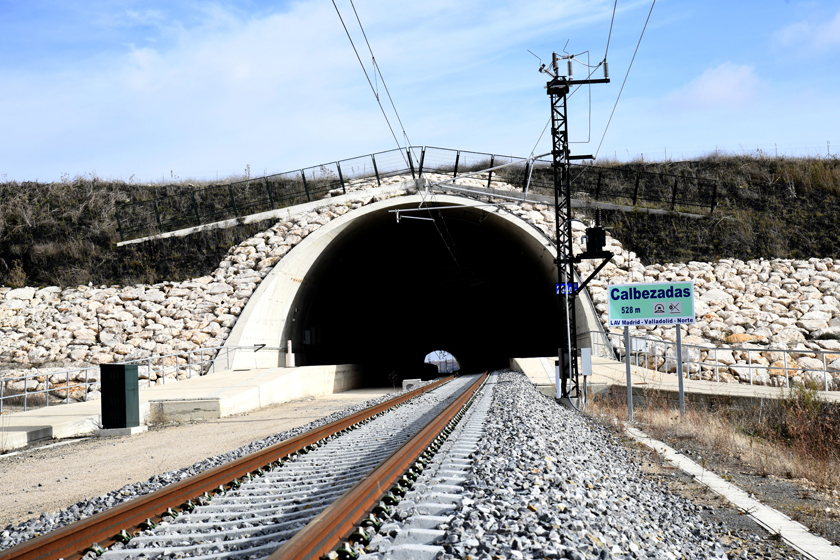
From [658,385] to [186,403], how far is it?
38.8ft

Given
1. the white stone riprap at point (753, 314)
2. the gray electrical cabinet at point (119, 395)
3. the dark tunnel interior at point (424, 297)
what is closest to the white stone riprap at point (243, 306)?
the white stone riprap at point (753, 314)

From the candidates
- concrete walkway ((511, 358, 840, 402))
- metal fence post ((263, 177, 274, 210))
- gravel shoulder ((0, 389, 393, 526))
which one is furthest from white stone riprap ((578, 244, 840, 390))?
metal fence post ((263, 177, 274, 210))

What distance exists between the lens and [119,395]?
41.9ft

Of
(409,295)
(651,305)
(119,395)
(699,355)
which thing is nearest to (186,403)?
(119,395)

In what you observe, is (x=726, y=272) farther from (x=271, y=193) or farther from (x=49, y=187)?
(x=49, y=187)

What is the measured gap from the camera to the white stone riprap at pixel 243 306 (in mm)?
20141

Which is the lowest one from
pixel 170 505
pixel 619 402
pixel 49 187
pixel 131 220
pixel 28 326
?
pixel 619 402

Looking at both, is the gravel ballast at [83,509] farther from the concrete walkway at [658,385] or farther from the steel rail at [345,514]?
the concrete walkway at [658,385]

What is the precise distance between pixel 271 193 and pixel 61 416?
1688cm

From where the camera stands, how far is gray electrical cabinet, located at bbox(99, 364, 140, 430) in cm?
1263

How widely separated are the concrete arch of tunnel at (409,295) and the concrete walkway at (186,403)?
2.31 metres

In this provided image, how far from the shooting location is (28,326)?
22031mm

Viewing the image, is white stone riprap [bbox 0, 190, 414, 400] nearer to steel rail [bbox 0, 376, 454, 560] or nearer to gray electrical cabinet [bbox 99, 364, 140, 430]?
gray electrical cabinet [bbox 99, 364, 140, 430]

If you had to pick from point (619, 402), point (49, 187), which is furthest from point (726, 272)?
point (49, 187)
